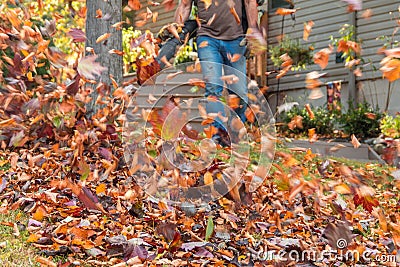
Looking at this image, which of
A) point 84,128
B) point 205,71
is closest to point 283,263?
point 84,128

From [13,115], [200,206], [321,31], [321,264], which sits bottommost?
[321,264]

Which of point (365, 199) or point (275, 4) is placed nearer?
point (365, 199)

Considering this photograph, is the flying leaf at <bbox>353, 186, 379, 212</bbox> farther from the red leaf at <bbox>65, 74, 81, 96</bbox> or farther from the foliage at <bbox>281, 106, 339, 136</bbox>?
the foliage at <bbox>281, 106, 339, 136</bbox>

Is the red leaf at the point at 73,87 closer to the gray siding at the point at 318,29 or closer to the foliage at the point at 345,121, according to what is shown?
the foliage at the point at 345,121

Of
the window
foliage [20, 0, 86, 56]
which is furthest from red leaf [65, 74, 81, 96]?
the window

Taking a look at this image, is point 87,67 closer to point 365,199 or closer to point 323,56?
point 323,56

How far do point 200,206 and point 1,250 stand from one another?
33.3 inches

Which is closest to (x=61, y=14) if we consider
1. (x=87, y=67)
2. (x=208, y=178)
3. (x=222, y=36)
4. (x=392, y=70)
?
(x=222, y=36)

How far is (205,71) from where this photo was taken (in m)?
3.94

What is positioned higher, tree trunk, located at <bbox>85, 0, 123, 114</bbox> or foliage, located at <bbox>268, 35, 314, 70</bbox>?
foliage, located at <bbox>268, 35, 314, 70</bbox>

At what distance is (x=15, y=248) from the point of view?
5.70 feet

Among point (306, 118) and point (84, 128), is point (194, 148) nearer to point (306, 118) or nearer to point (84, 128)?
point (84, 128)

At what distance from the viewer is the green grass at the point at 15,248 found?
1601mm

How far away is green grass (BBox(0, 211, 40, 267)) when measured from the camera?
5.25 ft
